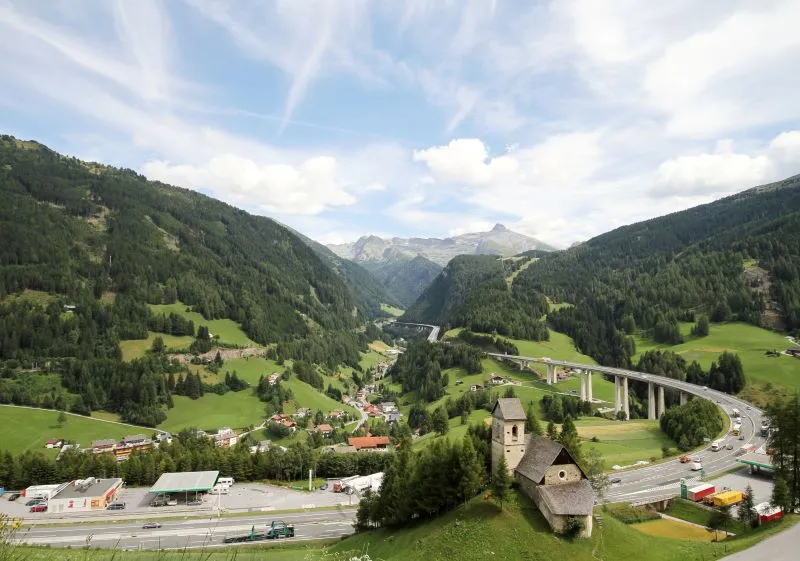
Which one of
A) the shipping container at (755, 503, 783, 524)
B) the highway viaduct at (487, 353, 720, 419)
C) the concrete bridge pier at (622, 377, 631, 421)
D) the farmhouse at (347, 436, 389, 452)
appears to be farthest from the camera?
the concrete bridge pier at (622, 377, 631, 421)

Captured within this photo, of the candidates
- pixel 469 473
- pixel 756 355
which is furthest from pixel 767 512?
pixel 756 355

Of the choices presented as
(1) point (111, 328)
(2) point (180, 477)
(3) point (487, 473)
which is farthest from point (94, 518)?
(1) point (111, 328)

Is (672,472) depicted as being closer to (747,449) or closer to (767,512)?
(747,449)

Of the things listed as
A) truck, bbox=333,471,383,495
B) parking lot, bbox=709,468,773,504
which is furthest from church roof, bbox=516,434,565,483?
truck, bbox=333,471,383,495

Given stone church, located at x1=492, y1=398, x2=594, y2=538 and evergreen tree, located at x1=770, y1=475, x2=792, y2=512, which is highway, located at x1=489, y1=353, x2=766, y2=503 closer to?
evergreen tree, located at x1=770, y1=475, x2=792, y2=512

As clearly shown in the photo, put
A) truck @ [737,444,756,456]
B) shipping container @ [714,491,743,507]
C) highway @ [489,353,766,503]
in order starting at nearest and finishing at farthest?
shipping container @ [714,491,743,507]
highway @ [489,353,766,503]
truck @ [737,444,756,456]

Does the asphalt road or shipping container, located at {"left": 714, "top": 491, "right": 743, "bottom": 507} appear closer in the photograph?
shipping container, located at {"left": 714, "top": 491, "right": 743, "bottom": 507}

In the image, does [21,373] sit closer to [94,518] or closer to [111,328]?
[111,328]

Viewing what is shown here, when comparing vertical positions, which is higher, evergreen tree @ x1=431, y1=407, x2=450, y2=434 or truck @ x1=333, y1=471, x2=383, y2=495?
evergreen tree @ x1=431, y1=407, x2=450, y2=434
